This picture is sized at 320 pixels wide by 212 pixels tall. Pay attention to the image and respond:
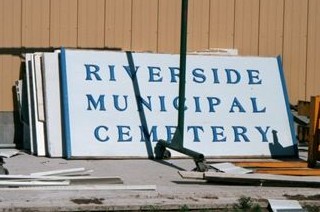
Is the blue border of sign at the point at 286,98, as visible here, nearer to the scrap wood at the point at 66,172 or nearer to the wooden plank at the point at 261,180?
the wooden plank at the point at 261,180

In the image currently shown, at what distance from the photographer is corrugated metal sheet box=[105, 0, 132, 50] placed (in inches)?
415

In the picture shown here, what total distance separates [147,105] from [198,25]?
1.68 metres

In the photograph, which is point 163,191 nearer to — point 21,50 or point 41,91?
point 41,91

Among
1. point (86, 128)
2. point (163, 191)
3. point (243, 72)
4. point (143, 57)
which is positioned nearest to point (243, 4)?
point (243, 72)

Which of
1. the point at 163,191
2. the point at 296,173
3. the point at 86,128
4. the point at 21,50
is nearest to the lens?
the point at 163,191

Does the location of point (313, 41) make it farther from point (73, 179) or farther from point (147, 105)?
→ point (73, 179)

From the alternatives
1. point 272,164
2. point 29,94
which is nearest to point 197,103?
point 272,164

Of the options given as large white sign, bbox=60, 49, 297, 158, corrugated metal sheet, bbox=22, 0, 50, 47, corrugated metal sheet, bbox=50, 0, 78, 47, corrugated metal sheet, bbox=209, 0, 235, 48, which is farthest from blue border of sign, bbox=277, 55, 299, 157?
corrugated metal sheet, bbox=22, 0, 50, 47

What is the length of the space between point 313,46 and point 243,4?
1.29 metres

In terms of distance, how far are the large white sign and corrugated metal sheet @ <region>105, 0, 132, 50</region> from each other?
0.52 meters

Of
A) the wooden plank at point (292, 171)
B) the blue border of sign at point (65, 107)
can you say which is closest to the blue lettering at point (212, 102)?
the wooden plank at point (292, 171)

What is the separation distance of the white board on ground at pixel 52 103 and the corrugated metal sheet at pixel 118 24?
1.05m

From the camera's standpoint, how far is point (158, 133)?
32.3ft

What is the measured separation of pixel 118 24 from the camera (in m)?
10.6
